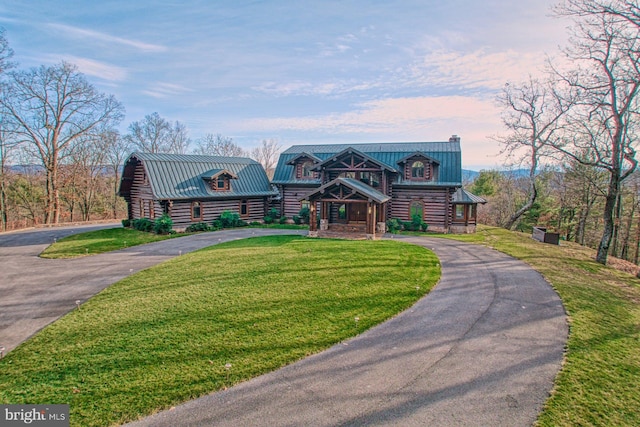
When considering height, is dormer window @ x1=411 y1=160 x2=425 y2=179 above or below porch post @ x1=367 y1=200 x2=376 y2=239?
above

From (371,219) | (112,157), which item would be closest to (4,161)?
(112,157)

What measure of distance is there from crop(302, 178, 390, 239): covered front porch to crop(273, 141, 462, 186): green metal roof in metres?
3.50

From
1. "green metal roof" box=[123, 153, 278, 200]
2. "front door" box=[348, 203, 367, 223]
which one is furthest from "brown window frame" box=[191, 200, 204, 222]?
"front door" box=[348, 203, 367, 223]

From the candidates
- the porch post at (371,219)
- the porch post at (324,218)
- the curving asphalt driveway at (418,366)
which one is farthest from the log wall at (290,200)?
the curving asphalt driveway at (418,366)

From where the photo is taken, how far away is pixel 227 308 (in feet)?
31.6

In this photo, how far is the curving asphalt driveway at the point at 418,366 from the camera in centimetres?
537

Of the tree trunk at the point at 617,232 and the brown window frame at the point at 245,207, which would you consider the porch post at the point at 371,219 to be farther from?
the tree trunk at the point at 617,232

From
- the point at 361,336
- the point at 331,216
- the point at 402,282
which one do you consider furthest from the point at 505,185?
the point at 361,336

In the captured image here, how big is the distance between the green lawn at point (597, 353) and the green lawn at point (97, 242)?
19.8m

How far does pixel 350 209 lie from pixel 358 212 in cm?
66

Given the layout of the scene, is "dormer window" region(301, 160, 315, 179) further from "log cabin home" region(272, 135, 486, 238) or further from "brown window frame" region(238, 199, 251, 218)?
"brown window frame" region(238, 199, 251, 218)

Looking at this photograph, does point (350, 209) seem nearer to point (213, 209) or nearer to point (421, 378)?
point (213, 209)

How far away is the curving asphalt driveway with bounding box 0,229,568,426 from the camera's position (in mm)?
5367

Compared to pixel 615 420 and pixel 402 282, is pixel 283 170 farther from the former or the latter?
pixel 615 420
